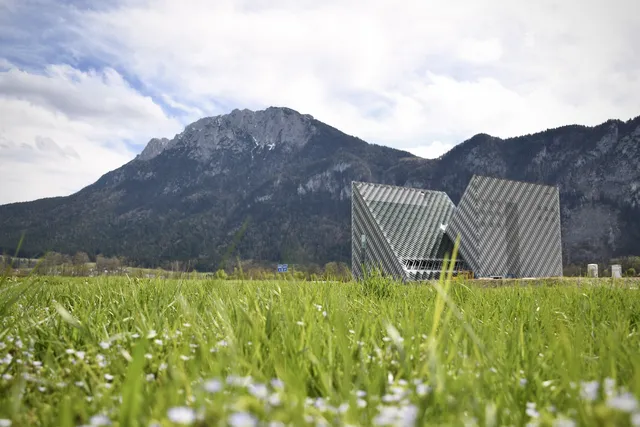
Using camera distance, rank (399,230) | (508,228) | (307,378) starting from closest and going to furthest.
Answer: (307,378), (399,230), (508,228)

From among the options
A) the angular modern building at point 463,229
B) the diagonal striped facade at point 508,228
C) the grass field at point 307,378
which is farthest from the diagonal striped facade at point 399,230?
the grass field at point 307,378

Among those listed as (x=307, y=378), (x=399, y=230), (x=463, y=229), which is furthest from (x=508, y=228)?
(x=307, y=378)

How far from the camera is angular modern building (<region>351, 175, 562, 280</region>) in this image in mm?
104938

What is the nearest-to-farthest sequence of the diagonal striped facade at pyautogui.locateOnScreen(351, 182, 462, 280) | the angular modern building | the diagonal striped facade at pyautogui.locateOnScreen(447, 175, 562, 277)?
the diagonal striped facade at pyautogui.locateOnScreen(351, 182, 462, 280) < the angular modern building < the diagonal striped facade at pyautogui.locateOnScreen(447, 175, 562, 277)

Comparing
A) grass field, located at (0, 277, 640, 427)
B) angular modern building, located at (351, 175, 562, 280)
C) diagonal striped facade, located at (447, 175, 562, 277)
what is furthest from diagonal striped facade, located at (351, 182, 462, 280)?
grass field, located at (0, 277, 640, 427)

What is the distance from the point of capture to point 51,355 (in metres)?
3.19

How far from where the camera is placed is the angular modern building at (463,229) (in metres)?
105

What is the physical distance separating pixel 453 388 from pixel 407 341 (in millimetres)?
747

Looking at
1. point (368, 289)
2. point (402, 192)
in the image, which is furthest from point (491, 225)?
point (368, 289)

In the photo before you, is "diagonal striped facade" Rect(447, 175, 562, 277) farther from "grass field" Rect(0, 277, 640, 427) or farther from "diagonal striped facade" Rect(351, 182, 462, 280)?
"grass field" Rect(0, 277, 640, 427)

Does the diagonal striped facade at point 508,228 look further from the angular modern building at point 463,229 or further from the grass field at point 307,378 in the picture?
the grass field at point 307,378

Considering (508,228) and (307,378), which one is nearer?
(307,378)

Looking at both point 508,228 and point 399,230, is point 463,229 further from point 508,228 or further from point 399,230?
point 399,230

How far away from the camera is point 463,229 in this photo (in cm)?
10744
